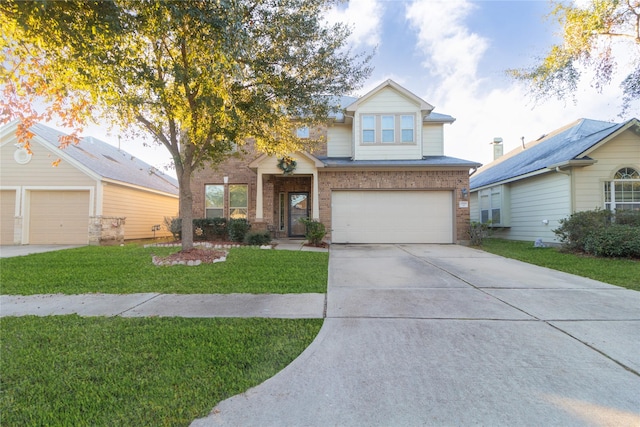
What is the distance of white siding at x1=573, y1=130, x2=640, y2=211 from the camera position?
33.0ft

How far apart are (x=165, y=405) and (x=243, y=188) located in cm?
1203

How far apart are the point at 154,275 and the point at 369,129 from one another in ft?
31.5

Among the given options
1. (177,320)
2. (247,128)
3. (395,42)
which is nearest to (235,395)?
(177,320)

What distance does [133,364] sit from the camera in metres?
2.55

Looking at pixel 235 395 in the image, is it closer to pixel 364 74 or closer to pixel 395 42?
pixel 364 74

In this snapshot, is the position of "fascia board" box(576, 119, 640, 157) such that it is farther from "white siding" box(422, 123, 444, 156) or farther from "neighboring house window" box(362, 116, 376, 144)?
"neighboring house window" box(362, 116, 376, 144)

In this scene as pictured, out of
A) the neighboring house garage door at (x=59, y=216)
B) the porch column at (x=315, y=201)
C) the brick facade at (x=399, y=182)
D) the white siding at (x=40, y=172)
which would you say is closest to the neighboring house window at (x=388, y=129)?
the brick facade at (x=399, y=182)

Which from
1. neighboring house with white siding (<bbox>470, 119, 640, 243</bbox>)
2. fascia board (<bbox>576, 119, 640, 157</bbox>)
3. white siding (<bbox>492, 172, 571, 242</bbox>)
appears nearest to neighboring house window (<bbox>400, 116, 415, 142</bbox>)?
neighboring house with white siding (<bbox>470, 119, 640, 243</bbox>)

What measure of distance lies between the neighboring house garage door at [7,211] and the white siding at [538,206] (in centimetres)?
2072

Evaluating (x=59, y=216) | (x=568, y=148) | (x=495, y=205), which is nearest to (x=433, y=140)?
(x=568, y=148)

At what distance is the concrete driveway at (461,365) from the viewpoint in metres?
1.98

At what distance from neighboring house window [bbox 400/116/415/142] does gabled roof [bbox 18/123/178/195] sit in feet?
31.1

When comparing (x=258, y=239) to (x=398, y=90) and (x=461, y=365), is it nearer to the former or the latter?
(x=398, y=90)

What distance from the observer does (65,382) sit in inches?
90.5
